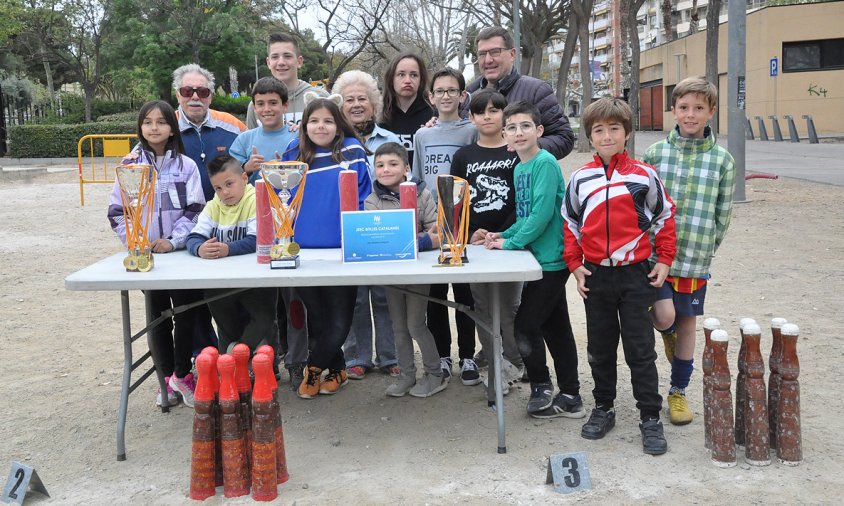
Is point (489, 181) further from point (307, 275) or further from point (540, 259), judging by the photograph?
point (307, 275)

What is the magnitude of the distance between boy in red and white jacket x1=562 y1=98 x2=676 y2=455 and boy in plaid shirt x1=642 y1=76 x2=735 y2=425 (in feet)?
0.73

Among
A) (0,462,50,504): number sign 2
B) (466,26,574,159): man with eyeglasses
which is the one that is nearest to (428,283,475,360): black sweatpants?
(466,26,574,159): man with eyeglasses

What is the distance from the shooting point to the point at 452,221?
12.0 ft

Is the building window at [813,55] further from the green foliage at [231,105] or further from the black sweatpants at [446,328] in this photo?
the black sweatpants at [446,328]

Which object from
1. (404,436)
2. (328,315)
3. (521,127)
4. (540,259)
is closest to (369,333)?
(328,315)

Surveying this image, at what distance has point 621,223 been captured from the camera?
361 centimetres

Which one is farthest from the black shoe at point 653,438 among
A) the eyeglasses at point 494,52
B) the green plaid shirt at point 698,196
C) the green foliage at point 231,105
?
the green foliage at point 231,105

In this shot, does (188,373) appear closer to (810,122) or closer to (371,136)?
(371,136)

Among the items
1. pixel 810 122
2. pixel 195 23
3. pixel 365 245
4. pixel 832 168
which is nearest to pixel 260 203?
pixel 365 245

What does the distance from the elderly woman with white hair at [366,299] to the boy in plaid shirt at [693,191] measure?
1.67 m

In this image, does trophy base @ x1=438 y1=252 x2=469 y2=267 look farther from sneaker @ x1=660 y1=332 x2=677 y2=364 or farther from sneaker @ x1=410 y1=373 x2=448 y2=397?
sneaker @ x1=660 y1=332 x2=677 y2=364

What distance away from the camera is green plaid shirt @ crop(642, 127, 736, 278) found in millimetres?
3854

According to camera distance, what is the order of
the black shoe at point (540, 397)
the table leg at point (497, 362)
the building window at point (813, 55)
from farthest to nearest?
the building window at point (813, 55) → the black shoe at point (540, 397) → the table leg at point (497, 362)

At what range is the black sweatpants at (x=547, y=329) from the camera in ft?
13.2
